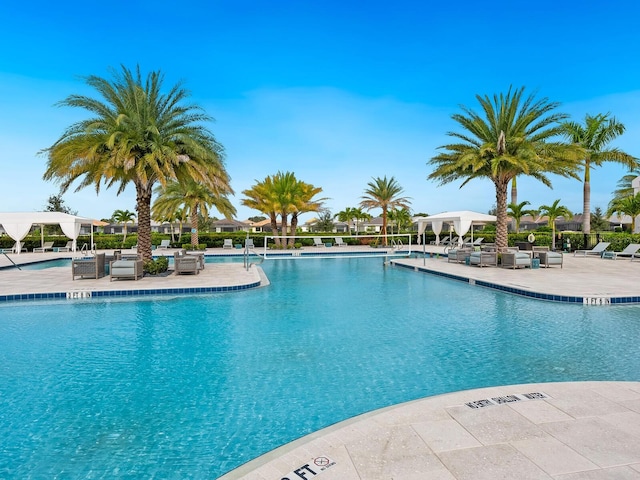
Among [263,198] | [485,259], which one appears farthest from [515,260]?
[263,198]

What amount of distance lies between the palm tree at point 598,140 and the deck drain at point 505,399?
2623 centimetres

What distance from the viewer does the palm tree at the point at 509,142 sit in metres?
16.8

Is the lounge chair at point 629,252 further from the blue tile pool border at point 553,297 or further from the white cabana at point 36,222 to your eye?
the white cabana at point 36,222

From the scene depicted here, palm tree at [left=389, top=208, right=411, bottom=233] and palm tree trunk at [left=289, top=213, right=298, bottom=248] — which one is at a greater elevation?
palm tree at [left=389, top=208, right=411, bottom=233]

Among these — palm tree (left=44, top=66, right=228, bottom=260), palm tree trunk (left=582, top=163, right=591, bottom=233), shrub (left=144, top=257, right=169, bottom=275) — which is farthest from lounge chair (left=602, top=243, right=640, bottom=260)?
shrub (left=144, top=257, right=169, bottom=275)

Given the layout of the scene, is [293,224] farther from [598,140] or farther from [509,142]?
[598,140]

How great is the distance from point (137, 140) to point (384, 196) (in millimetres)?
28369

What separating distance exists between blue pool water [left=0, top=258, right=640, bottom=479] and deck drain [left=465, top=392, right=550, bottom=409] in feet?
2.34

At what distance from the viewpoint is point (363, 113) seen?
2744 centimetres

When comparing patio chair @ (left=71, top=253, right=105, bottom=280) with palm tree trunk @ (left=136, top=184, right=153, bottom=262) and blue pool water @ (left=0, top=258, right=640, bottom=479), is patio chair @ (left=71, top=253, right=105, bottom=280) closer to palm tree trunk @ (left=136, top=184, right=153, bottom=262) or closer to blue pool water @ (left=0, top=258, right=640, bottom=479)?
palm tree trunk @ (left=136, top=184, right=153, bottom=262)

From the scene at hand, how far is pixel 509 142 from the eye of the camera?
17172 millimetres

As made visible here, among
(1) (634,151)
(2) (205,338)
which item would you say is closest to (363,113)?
(1) (634,151)

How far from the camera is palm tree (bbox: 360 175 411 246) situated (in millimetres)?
38562

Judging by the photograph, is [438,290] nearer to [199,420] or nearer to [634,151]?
[199,420]
